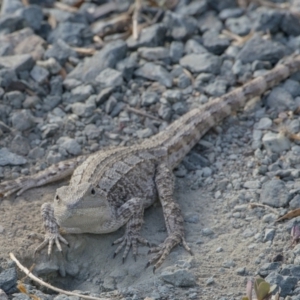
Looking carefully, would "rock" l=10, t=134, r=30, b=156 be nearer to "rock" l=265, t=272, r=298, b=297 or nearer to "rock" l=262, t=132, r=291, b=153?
"rock" l=262, t=132, r=291, b=153

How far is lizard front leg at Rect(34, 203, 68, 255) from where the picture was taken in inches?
287

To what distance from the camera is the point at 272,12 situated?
10.2 meters

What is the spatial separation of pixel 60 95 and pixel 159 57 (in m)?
1.35

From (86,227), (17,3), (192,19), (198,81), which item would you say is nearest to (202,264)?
(86,227)

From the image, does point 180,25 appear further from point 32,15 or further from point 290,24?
point 32,15

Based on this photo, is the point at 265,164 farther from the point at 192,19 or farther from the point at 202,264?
the point at 192,19

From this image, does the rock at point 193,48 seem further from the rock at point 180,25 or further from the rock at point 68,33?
the rock at point 68,33

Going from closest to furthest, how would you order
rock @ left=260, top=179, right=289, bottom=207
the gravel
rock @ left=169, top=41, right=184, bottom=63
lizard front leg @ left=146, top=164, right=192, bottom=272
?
the gravel, lizard front leg @ left=146, top=164, right=192, bottom=272, rock @ left=260, top=179, right=289, bottom=207, rock @ left=169, top=41, right=184, bottom=63

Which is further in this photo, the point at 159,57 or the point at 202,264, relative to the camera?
the point at 159,57

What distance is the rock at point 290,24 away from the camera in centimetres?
1013

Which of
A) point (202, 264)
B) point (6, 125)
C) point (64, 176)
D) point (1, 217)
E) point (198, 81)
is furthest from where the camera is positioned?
point (198, 81)

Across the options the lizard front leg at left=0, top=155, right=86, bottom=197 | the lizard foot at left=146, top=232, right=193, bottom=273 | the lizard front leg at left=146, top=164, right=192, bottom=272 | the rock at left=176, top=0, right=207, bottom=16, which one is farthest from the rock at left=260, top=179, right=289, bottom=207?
the rock at left=176, top=0, right=207, bottom=16

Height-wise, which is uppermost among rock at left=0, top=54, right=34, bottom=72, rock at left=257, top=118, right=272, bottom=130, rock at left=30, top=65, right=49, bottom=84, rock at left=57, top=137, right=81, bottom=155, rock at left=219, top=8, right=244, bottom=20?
rock at left=0, top=54, right=34, bottom=72

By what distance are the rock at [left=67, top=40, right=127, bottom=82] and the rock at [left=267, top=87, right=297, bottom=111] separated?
6.43ft
